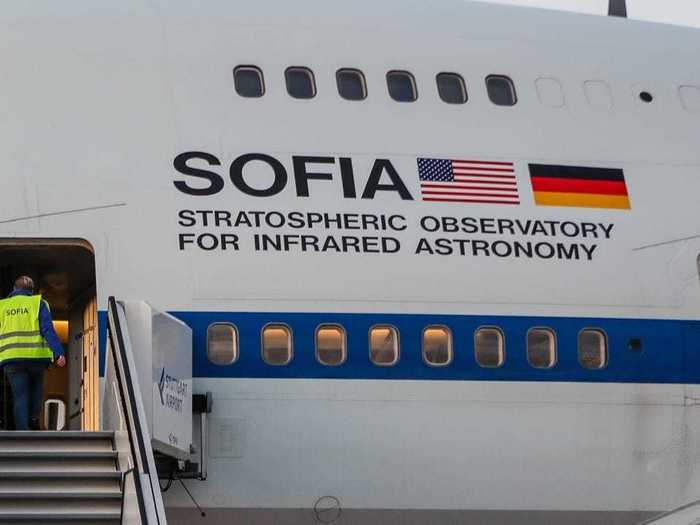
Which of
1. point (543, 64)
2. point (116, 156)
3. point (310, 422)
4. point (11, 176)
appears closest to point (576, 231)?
point (543, 64)

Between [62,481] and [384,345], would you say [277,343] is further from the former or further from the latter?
[62,481]

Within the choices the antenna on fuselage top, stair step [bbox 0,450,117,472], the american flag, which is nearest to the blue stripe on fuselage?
the american flag

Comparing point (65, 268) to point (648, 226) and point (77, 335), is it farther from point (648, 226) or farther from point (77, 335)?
point (648, 226)

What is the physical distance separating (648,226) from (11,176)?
5.98 meters

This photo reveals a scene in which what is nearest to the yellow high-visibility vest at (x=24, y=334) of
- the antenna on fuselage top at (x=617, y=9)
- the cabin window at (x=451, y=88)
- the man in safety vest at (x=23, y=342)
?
the man in safety vest at (x=23, y=342)

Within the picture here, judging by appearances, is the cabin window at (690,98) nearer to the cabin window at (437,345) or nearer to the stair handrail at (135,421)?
the cabin window at (437,345)

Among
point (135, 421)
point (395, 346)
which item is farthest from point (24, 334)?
point (395, 346)

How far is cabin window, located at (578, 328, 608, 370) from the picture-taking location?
1405 cm

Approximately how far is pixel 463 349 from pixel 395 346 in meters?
0.63

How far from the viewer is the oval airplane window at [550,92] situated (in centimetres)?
1471

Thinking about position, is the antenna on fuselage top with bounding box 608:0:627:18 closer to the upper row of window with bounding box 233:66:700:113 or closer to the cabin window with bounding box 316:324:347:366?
the upper row of window with bounding box 233:66:700:113

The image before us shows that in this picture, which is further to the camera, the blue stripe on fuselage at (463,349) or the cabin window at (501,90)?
the cabin window at (501,90)

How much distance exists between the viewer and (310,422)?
1332 centimetres

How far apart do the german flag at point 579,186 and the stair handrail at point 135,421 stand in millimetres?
4397
